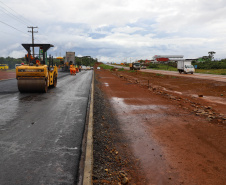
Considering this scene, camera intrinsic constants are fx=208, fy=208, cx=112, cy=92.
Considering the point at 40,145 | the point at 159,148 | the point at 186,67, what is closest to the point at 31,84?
the point at 40,145

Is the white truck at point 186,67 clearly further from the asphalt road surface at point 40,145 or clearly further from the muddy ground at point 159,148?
the asphalt road surface at point 40,145

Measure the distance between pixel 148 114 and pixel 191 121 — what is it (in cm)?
171

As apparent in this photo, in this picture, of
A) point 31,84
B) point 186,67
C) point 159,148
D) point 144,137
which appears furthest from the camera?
point 186,67

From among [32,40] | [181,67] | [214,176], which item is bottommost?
[214,176]

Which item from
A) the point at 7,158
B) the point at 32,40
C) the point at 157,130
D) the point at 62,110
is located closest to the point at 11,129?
the point at 7,158

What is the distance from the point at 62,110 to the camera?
329 inches

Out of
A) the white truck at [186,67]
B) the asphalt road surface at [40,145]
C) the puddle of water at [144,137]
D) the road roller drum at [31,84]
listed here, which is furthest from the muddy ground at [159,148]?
the white truck at [186,67]

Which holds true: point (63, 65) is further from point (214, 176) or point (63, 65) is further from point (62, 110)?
point (214, 176)

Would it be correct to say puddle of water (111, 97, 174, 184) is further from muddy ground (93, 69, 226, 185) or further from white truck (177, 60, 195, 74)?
white truck (177, 60, 195, 74)

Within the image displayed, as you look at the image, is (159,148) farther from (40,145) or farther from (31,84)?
(31,84)

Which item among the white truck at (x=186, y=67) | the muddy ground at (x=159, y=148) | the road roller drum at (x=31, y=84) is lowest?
the muddy ground at (x=159, y=148)

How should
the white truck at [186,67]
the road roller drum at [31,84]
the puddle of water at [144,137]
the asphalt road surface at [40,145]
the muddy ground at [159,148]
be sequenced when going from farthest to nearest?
the white truck at [186,67] → the road roller drum at [31,84] → the puddle of water at [144,137] → the muddy ground at [159,148] → the asphalt road surface at [40,145]

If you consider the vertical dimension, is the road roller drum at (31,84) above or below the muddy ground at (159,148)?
above

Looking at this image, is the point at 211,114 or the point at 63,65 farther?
the point at 63,65
